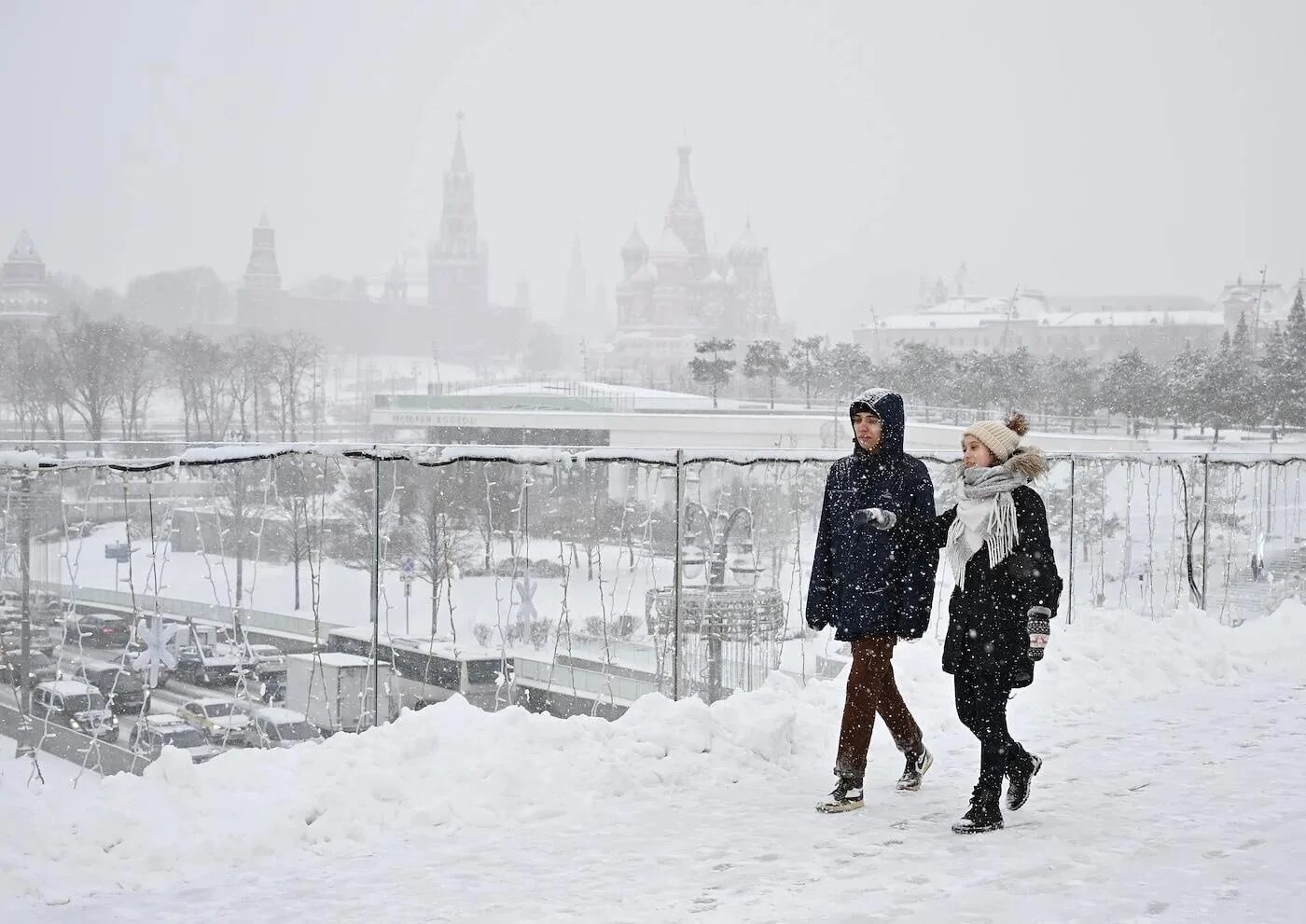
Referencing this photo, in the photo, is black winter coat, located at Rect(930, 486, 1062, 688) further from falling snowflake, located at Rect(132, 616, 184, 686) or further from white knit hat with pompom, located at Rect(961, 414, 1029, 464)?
falling snowflake, located at Rect(132, 616, 184, 686)

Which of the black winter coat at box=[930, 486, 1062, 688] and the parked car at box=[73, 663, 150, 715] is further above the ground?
the black winter coat at box=[930, 486, 1062, 688]

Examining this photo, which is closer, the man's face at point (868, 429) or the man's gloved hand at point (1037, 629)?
the man's gloved hand at point (1037, 629)

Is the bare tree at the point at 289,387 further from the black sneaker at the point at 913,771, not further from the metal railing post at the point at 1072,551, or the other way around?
the black sneaker at the point at 913,771

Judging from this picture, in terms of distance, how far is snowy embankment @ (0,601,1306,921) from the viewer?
4.18 m

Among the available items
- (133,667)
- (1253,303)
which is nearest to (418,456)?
(133,667)

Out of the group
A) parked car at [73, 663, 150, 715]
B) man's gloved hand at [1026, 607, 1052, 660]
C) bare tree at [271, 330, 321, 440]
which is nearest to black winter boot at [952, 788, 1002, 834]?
man's gloved hand at [1026, 607, 1052, 660]

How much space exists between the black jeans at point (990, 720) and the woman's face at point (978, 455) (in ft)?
2.46

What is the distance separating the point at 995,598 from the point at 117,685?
358cm

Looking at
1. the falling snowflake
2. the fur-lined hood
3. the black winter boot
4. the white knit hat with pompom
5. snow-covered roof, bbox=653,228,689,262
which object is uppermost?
snow-covered roof, bbox=653,228,689,262

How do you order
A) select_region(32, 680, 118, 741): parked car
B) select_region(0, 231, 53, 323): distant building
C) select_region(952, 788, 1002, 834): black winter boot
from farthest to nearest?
select_region(0, 231, 53, 323): distant building
select_region(32, 680, 118, 741): parked car
select_region(952, 788, 1002, 834): black winter boot

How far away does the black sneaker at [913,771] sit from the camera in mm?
5500

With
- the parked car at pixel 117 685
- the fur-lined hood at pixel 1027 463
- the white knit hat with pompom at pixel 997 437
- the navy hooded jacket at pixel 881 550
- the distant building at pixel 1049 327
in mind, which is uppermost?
the distant building at pixel 1049 327

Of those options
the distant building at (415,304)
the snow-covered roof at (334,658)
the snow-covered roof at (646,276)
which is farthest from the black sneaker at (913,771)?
the distant building at (415,304)

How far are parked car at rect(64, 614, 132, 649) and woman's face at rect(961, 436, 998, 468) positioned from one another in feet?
11.4
